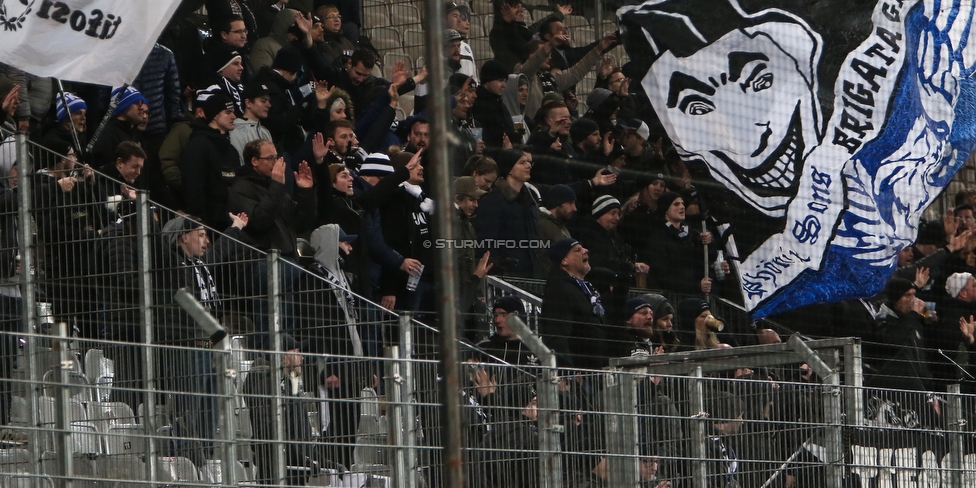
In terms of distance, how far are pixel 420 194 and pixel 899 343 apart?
290 cm

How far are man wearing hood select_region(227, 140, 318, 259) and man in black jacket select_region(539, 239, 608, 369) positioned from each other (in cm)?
122

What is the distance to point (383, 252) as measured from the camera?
25.5 ft

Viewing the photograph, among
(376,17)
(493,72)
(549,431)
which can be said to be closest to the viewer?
(549,431)

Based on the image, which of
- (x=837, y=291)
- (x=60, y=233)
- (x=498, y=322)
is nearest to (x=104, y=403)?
(x=60, y=233)

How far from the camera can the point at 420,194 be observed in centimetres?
807

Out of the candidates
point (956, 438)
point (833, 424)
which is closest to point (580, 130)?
point (956, 438)

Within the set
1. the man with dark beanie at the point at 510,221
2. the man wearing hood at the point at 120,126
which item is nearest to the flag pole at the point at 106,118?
the man wearing hood at the point at 120,126

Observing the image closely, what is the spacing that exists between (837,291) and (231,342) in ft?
14.3

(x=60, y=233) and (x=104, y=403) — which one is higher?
(x=60, y=233)

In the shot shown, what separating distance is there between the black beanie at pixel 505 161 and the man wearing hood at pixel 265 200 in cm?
113

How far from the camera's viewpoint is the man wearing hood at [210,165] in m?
7.29

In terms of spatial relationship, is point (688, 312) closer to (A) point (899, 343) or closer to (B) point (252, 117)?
(A) point (899, 343)

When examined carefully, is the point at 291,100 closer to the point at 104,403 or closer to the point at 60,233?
the point at 60,233
